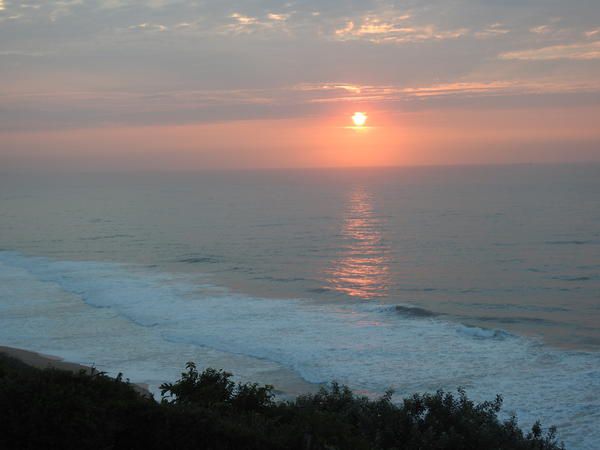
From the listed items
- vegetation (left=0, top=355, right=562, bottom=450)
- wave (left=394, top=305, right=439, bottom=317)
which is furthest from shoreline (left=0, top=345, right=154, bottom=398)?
wave (left=394, top=305, right=439, bottom=317)

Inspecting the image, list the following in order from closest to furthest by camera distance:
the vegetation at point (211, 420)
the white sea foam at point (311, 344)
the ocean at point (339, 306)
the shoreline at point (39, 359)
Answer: the vegetation at point (211, 420) < the white sea foam at point (311, 344) < the shoreline at point (39, 359) < the ocean at point (339, 306)

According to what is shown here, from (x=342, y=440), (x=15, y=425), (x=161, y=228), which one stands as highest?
(x=15, y=425)

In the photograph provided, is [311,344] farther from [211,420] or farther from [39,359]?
[211,420]

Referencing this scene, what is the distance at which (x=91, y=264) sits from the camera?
4497cm

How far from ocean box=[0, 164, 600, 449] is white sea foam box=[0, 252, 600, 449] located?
0.08 m

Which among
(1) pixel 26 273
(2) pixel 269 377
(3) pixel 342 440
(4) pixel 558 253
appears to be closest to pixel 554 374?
(2) pixel 269 377

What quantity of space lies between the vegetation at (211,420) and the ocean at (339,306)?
5.28 meters

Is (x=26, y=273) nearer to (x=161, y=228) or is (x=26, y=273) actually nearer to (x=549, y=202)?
(x=161, y=228)

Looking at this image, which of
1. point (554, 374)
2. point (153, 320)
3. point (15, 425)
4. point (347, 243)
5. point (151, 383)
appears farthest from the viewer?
point (347, 243)

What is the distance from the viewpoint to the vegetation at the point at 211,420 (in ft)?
24.4

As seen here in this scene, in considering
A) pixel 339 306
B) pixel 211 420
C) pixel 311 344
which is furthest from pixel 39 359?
pixel 339 306

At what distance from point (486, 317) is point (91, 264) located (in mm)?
27986

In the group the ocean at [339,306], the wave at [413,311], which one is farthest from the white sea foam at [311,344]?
A: the wave at [413,311]

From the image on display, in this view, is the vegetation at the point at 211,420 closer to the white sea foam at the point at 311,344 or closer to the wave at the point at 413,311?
the white sea foam at the point at 311,344
